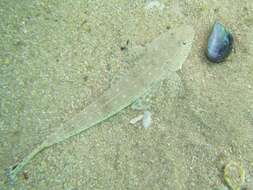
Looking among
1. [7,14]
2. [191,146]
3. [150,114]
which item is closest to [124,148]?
[150,114]

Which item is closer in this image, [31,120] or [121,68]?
[31,120]

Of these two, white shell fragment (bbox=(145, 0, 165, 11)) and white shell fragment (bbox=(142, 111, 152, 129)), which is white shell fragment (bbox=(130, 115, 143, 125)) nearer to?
white shell fragment (bbox=(142, 111, 152, 129))

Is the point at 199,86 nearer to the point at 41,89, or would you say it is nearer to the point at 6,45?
the point at 41,89

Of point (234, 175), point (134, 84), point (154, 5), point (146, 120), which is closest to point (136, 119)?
point (146, 120)

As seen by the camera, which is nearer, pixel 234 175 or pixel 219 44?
pixel 234 175

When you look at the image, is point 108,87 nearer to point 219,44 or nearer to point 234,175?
point 219,44

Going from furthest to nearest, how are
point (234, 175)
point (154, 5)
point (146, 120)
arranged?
1. point (154, 5)
2. point (146, 120)
3. point (234, 175)

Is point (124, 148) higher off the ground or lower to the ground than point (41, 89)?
lower
